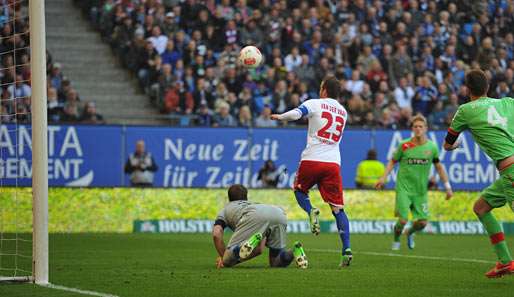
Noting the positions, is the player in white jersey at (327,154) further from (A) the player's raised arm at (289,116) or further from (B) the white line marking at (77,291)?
(B) the white line marking at (77,291)

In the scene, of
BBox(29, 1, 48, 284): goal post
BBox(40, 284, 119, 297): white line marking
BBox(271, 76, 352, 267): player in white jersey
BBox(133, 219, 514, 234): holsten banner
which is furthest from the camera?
BBox(133, 219, 514, 234): holsten banner

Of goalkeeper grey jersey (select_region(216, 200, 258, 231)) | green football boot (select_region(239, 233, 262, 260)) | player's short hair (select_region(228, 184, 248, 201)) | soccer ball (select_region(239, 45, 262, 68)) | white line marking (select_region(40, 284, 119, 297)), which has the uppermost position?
soccer ball (select_region(239, 45, 262, 68))

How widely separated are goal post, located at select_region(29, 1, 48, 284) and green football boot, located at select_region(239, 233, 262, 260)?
275cm

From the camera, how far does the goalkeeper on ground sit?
13.9 meters

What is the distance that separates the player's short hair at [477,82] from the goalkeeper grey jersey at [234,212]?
11.3 ft

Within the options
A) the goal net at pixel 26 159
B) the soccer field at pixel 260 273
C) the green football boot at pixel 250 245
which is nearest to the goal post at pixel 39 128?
the goal net at pixel 26 159

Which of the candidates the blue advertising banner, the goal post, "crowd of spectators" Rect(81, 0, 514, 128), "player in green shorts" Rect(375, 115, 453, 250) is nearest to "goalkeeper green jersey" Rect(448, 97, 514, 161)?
the goal post

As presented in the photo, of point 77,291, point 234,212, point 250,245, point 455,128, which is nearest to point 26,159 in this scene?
point 234,212

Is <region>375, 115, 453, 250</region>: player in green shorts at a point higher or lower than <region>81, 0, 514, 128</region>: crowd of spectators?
lower

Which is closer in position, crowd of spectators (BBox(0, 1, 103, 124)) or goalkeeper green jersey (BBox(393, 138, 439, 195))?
goalkeeper green jersey (BBox(393, 138, 439, 195))

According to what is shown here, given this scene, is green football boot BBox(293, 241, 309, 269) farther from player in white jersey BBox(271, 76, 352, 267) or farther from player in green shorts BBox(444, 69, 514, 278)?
player in green shorts BBox(444, 69, 514, 278)

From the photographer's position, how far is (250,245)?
13.4 m

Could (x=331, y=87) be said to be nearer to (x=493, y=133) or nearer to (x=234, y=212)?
(x=234, y=212)

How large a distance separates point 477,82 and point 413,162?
798cm
